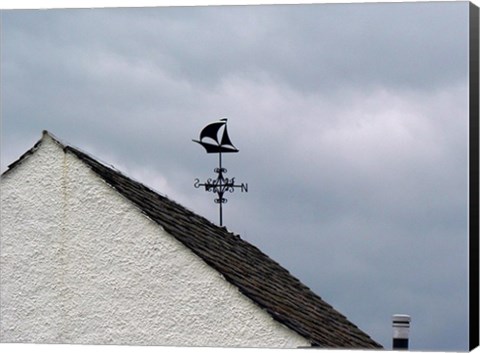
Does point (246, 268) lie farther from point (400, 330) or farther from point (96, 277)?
point (96, 277)

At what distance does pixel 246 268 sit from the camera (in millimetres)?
7711

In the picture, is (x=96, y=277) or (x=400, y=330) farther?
(x=400, y=330)

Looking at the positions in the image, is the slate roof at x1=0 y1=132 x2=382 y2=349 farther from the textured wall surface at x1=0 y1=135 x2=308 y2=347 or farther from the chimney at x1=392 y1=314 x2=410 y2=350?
the chimney at x1=392 y1=314 x2=410 y2=350

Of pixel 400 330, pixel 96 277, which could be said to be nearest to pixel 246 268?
pixel 400 330

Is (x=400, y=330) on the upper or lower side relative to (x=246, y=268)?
lower

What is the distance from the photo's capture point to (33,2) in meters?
7.11

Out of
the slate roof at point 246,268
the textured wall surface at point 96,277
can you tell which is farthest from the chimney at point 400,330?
the textured wall surface at point 96,277

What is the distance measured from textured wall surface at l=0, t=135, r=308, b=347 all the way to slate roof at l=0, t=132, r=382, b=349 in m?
0.07

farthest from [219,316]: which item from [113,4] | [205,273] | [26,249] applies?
[113,4]

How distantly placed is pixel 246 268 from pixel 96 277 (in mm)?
1307

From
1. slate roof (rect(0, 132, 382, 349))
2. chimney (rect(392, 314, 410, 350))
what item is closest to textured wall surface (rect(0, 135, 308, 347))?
slate roof (rect(0, 132, 382, 349))

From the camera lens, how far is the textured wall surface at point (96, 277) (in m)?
6.39

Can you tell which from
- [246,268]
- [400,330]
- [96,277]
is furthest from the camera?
[246,268]

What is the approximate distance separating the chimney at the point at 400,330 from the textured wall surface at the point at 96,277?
0.95 m
